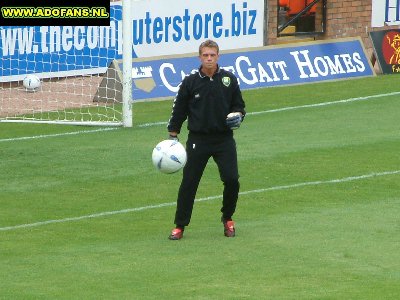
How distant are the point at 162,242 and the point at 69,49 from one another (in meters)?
11.7

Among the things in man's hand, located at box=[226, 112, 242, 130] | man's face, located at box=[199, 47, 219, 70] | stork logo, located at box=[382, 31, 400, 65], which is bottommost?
stork logo, located at box=[382, 31, 400, 65]

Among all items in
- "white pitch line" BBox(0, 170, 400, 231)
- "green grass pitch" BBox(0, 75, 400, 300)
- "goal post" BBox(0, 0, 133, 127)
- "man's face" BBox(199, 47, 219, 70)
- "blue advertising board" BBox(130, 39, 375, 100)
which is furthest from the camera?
"blue advertising board" BBox(130, 39, 375, 100)

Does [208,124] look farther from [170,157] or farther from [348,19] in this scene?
[348,19]

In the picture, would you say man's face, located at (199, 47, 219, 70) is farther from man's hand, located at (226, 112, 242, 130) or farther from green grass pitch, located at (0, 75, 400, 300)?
green grass pitch, located at (0, 75, 400, 300)

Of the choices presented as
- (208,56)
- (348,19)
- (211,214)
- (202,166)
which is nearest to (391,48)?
(348,19)

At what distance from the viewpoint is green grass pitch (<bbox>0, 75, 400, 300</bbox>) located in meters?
10.8

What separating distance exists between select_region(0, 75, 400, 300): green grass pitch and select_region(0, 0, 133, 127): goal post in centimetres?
89

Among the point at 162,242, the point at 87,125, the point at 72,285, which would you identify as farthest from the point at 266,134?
the point at 72,285

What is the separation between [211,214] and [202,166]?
143 centimetres

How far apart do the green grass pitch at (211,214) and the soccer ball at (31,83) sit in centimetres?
224

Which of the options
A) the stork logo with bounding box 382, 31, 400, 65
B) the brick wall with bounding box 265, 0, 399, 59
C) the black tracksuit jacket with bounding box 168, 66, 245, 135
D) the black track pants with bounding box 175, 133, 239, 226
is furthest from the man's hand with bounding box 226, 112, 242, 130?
the brick wall with bounding box 265, 0, 399, 59

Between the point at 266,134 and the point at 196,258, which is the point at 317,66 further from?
the point at 196,258

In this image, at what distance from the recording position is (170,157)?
12.4 meters

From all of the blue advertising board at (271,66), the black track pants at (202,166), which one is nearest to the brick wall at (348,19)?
the blue advertising board at (271,66)
